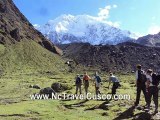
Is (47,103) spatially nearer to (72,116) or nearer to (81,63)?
(72,116)

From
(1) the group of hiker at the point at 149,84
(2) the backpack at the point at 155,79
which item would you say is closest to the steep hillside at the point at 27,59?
(1) the group of hiker at the point at 149,84

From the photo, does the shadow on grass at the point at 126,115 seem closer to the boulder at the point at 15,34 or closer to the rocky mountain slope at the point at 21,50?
the rocky mountain slope at the point at 21,50

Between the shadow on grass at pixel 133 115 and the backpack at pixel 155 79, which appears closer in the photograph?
the shadow on grass at pixel 133 115

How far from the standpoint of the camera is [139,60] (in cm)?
19862

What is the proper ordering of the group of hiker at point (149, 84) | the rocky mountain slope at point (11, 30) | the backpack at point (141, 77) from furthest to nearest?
the rocky mountain slope at point (11, 30), the backpack at point (141, 77), the group of hiker at point (149, 84)

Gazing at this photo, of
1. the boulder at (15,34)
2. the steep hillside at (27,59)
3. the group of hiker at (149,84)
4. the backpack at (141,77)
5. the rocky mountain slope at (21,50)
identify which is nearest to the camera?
the group of hiker at (149,84)

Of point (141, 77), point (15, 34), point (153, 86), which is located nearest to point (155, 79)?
point (153, 86)

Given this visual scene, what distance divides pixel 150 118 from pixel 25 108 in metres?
12.5

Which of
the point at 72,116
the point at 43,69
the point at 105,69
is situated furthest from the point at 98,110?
the point at 105,69

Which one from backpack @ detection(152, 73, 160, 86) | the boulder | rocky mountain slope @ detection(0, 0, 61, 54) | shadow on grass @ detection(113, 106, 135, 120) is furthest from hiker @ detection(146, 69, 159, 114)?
the boulder

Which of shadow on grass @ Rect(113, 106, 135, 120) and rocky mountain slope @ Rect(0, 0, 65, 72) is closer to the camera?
shadow on grass @ Rect(113, 106, 135, 120)

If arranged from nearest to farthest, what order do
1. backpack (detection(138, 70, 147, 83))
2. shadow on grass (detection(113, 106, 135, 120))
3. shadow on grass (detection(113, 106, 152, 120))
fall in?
shadow on grass (detection(113, 106, 152, 120)) → shadow on grass (detection(113, 106, 135, 120)) → backpack (detection(138, 70, 147, 83))

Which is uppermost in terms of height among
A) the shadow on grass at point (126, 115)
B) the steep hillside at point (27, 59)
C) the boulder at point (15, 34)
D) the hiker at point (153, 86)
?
the boulder at point (15, 34)

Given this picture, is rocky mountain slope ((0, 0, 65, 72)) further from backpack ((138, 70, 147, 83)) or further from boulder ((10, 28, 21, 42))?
backpack ((138, 70, 147, 83))
